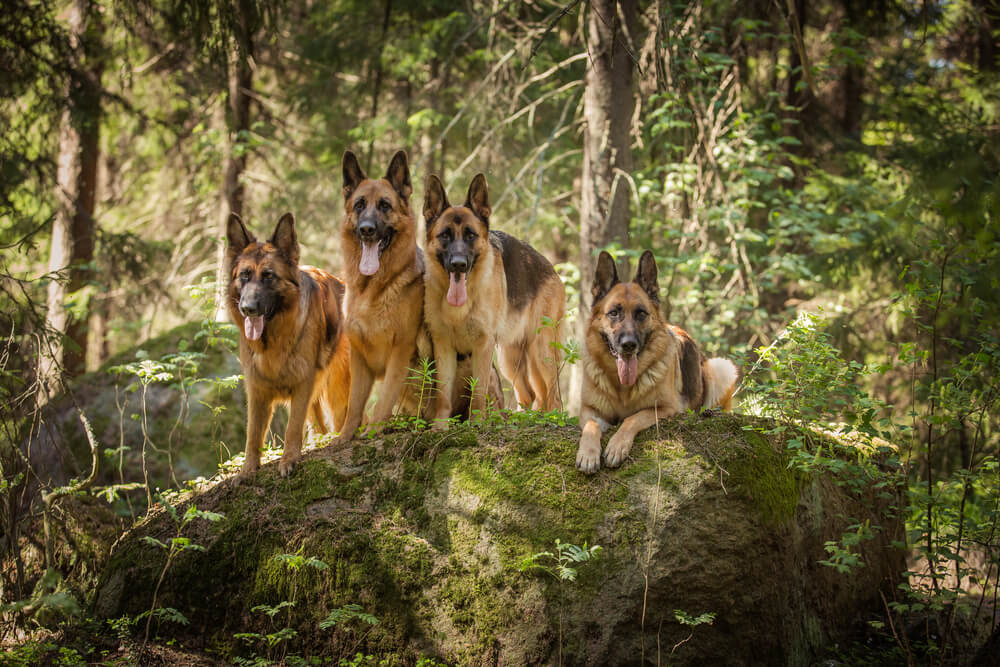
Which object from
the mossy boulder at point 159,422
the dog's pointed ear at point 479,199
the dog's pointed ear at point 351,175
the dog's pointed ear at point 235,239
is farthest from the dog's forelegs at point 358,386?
the mossy boulder at point 159,422

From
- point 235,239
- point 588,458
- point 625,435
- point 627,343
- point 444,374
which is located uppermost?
point 235,239

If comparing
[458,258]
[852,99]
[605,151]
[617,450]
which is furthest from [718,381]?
[852,99]

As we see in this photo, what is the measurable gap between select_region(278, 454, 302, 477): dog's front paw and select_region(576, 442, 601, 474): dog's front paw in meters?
2.19

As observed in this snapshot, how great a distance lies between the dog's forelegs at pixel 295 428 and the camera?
5578 mm

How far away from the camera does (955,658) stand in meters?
4.50

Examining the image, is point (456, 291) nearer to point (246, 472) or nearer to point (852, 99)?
point (246, 472)

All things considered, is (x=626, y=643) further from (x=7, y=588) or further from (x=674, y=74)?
(x=674, y=74)

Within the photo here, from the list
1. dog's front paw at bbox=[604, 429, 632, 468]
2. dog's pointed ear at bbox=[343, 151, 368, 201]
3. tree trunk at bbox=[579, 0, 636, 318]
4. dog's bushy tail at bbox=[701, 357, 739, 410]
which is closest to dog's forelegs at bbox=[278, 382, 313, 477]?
dog's pointed ear at bbox=[343, 151, 368, 201]

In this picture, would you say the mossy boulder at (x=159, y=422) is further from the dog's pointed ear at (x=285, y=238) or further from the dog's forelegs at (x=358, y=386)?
the dog's pointed ear at (x=285, y=238)

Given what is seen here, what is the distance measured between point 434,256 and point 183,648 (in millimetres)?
3359

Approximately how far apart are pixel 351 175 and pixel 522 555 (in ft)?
11.5

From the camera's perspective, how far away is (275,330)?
580cm

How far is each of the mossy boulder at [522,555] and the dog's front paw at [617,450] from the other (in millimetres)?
82

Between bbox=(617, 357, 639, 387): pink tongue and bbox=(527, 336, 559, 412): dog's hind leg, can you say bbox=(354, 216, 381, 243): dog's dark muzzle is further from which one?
bbox=(617, 357, 639, 387): pink tongue
